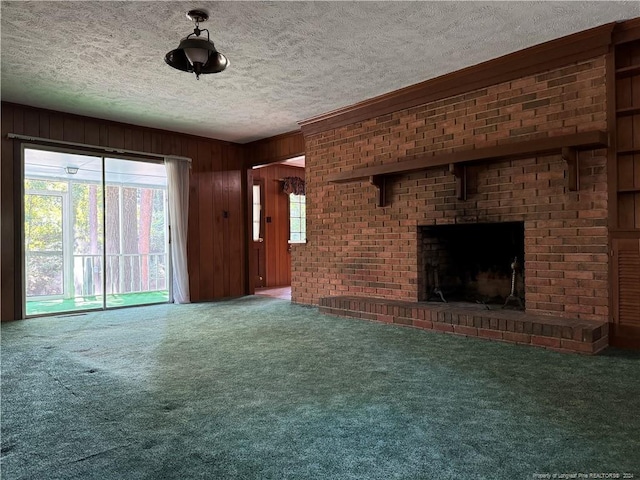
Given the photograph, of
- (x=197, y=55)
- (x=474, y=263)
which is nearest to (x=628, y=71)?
(x=474, y=263)

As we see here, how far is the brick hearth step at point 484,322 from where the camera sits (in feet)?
10.6

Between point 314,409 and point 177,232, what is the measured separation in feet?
15.7

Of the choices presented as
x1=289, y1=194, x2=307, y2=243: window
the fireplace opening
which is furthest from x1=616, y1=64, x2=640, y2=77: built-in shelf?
x1=289, y1=194, x2=307, y2=243: window

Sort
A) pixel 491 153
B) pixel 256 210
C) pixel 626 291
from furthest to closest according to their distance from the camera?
pixel 256 210
pixel 491 153
pixel 626 291

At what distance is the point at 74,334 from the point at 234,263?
3.25 m

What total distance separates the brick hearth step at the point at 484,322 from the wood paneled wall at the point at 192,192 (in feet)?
8.81

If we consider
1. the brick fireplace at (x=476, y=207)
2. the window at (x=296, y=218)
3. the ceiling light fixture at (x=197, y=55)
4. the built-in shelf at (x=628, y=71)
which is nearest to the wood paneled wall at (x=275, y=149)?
the brick fireplace at (x=476, y=207)

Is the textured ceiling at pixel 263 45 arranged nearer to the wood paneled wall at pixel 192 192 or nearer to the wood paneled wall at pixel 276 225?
the wood paneled wall at pixel 192 192

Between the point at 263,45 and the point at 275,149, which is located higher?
the point at 263,45

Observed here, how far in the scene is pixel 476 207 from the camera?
166 inches

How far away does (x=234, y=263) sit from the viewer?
24.0 feet

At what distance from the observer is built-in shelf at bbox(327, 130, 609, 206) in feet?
11.1

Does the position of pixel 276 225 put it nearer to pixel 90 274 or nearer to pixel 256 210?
Answer: pixel 256 210

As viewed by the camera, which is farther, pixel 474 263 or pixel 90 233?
pixel 90 233
